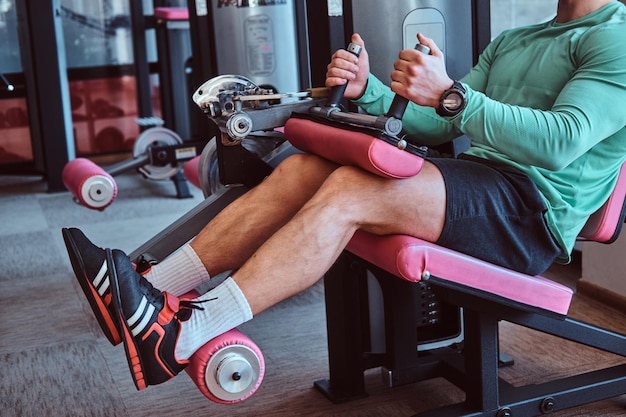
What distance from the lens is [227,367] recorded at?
A: 136 centimetres

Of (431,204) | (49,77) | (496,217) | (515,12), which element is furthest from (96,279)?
(49,77)

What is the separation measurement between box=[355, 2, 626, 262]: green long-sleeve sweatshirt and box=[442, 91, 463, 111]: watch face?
2cm

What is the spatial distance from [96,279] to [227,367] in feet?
0.92

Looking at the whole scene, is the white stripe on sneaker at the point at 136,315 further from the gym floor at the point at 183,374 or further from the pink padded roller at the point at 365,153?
the gym floor at the point at 183,374

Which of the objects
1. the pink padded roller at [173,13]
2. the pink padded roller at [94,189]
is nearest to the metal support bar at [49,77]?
the pink padded roller at [173,13]

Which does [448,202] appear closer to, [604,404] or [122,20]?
[604,404]

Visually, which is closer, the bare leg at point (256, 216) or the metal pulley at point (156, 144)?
the bare leg at point (256, 216)

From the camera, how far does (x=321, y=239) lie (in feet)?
4.61

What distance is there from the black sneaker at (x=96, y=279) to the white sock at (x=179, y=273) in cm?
15

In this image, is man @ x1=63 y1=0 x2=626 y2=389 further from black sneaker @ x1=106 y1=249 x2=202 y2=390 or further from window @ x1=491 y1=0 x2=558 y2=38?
window @ x1=491 y1=0 x2=558 y2=38

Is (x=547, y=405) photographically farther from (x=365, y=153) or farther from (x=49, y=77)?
(x=49, y=77)

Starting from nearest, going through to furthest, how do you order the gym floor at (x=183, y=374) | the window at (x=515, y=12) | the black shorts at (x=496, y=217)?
the black shorts at (x=496, y=217)
the gym floor at (x=183, y=374)
the window at (x=515, y=12)

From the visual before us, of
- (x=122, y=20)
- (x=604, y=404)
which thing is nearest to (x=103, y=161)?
(x=122, y=20)

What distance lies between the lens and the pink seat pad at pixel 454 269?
4.56 feet
